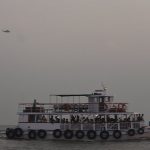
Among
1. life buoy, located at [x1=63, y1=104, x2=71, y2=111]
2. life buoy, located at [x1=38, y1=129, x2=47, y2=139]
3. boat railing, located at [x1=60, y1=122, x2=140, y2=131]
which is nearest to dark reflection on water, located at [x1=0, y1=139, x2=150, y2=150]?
life buoy, located at [x1=38, y1=129, x2=47, y2=139]

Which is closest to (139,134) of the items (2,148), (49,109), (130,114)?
(130,114)

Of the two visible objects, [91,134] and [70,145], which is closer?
[70,145]

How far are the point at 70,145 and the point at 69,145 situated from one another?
11cm

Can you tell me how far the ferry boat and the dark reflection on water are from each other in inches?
76.3

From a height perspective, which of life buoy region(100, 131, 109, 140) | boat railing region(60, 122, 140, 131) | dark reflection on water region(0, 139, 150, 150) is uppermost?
boat railing region(60, 122, 140, 131)

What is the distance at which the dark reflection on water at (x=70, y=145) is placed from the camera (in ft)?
185

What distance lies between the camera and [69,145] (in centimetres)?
5897

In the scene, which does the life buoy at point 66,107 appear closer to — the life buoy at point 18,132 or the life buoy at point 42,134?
the life buoy at point 42,134

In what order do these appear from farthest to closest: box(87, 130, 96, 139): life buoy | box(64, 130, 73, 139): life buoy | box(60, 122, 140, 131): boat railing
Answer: box(60, 122, 140, 131): boat railing → box(64, 130, 73, 139): life buoy → box(87, 130, 96, 139): life buoy

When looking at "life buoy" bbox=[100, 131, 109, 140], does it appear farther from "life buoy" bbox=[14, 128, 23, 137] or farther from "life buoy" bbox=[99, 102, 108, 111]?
"life buoy" bbox=[14, 128, 23, 137]

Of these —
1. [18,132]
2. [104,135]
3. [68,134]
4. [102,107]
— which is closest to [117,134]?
[104,135]

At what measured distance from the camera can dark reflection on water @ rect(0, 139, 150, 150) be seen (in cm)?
5647


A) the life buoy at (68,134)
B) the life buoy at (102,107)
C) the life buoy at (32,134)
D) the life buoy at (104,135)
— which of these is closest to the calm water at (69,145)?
the life buoy at (32,134)

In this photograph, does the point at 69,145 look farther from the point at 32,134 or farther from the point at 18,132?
the point at 18,132
